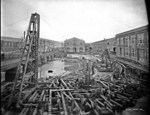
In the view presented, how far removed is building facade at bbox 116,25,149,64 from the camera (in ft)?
39.1

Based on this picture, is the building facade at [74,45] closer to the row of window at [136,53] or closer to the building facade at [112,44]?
the building facade at [112,44]

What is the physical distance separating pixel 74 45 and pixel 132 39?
2631cm

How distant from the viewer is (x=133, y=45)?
48.0 ft

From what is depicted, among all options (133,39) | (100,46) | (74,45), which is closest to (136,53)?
(133,39)

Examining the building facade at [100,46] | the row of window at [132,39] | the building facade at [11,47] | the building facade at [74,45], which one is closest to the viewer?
the building facade at [11,47]

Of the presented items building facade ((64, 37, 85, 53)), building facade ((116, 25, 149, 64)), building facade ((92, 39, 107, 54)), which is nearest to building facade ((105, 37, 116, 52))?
building facade ((92, 39, 107, 54))

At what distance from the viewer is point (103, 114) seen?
3863 millimetres

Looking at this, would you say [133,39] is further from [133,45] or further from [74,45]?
[74,45]

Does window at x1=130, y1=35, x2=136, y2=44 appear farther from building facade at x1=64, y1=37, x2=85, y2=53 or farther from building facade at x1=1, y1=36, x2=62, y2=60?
building facade at x1=64, y1=37, x2=85, y2=53

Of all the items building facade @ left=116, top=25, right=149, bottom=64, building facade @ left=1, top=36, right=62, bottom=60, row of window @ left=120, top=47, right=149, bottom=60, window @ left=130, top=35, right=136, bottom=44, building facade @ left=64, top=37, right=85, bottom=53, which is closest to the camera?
building facade @ left=1, top=36, right=62, bottom=60

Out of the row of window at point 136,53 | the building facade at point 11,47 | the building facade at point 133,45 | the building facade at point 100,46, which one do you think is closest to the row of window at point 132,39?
the building facade at point 133,45

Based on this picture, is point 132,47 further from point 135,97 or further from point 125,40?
point 135,97

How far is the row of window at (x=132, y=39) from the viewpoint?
12401 mm

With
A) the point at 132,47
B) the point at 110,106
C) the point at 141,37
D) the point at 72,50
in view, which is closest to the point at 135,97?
the point at 110,106
